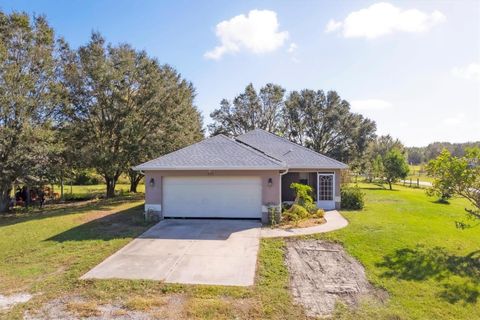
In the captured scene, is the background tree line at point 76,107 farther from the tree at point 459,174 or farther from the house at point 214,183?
the tree at point 459,174

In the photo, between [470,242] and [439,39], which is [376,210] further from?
[439,39]

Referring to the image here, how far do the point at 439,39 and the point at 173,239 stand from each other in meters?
13.6

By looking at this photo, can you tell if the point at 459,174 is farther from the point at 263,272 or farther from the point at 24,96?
the point at 24,96

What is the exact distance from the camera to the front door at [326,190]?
58.1 ft

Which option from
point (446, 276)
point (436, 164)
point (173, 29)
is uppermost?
point (173, 29)

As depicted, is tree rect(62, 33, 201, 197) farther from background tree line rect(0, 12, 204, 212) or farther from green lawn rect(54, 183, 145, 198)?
green lawn rect(54, 183, 145, 198)

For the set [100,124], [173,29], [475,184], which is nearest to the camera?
[475,184]

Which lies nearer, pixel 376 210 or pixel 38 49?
pixel 376 210

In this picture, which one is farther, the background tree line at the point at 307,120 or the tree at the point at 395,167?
the background tree line at the point at 307,120

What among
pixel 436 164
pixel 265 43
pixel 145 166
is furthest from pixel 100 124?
pixel 436 164

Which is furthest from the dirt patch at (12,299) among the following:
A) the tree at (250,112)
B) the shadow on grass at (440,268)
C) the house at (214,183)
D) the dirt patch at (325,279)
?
the tree at (250,112)

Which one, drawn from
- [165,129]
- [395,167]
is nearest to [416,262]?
[165,129]

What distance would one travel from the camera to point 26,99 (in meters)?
17.8

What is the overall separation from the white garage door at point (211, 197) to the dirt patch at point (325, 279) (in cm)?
406
